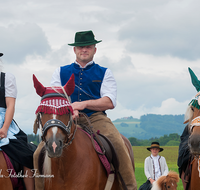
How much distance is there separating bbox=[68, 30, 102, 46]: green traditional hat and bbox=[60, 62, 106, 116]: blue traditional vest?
1.68ft

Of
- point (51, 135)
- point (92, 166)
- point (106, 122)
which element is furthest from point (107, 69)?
point (51, 135)

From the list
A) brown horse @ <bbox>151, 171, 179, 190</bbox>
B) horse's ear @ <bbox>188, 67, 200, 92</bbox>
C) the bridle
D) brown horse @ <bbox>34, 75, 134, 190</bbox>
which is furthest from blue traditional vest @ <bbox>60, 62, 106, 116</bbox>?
brown horse @ <bbox>151, 171, 179, 190</bbox>

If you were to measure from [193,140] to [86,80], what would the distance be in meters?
2.59

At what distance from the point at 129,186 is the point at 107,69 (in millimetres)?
2622

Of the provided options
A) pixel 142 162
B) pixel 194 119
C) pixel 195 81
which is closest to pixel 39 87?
pixel 194 119

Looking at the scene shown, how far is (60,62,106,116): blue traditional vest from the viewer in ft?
21.7

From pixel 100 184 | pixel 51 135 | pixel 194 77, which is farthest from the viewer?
pixel 194 77

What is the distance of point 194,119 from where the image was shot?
19.0 feet

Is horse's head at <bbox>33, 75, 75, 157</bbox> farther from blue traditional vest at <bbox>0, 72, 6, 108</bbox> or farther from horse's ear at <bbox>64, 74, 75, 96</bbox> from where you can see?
blue traditional vest at <bbox>0, 72, 6, 108</bbox>

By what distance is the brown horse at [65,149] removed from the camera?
444 cm

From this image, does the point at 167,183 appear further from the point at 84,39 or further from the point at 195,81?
the point at 84,39

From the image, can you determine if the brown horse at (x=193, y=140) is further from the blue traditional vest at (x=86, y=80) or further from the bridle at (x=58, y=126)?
the bridle at (x=58, y=126)

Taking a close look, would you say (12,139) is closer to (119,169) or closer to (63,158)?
(63,158)

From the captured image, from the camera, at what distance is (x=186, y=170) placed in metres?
7.02
